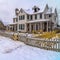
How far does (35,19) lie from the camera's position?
1938mm

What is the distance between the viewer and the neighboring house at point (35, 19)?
1.82 meters

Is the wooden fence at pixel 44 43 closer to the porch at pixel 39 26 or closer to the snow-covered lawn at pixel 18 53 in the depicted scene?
the snow-covered lawn at pixel 18 53

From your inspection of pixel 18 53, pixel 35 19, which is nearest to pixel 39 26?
pixel 35 19

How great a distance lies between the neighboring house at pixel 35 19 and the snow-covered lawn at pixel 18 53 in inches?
10.0

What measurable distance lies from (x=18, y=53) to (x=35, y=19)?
1.37 ft

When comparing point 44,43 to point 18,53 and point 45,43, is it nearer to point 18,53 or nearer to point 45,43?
point 45,43

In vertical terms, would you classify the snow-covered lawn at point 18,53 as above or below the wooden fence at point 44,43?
below

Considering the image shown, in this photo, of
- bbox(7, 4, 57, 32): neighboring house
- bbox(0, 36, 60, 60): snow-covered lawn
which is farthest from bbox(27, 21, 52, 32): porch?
bbox(0, 36, 60, 60): snow-covered lawn

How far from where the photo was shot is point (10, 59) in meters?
1.73

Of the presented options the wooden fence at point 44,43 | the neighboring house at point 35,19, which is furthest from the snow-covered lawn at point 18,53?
the neighboring house at point 35,19

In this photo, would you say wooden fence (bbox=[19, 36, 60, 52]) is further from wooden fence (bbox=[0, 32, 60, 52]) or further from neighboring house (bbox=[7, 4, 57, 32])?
neighboring house (bbox=[7, 4, 57, 32])

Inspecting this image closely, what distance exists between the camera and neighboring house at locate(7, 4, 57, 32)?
1.82 meters

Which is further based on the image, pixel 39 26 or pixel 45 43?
pixel 45 43

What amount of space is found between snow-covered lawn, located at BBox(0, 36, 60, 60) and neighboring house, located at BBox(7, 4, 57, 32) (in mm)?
253
